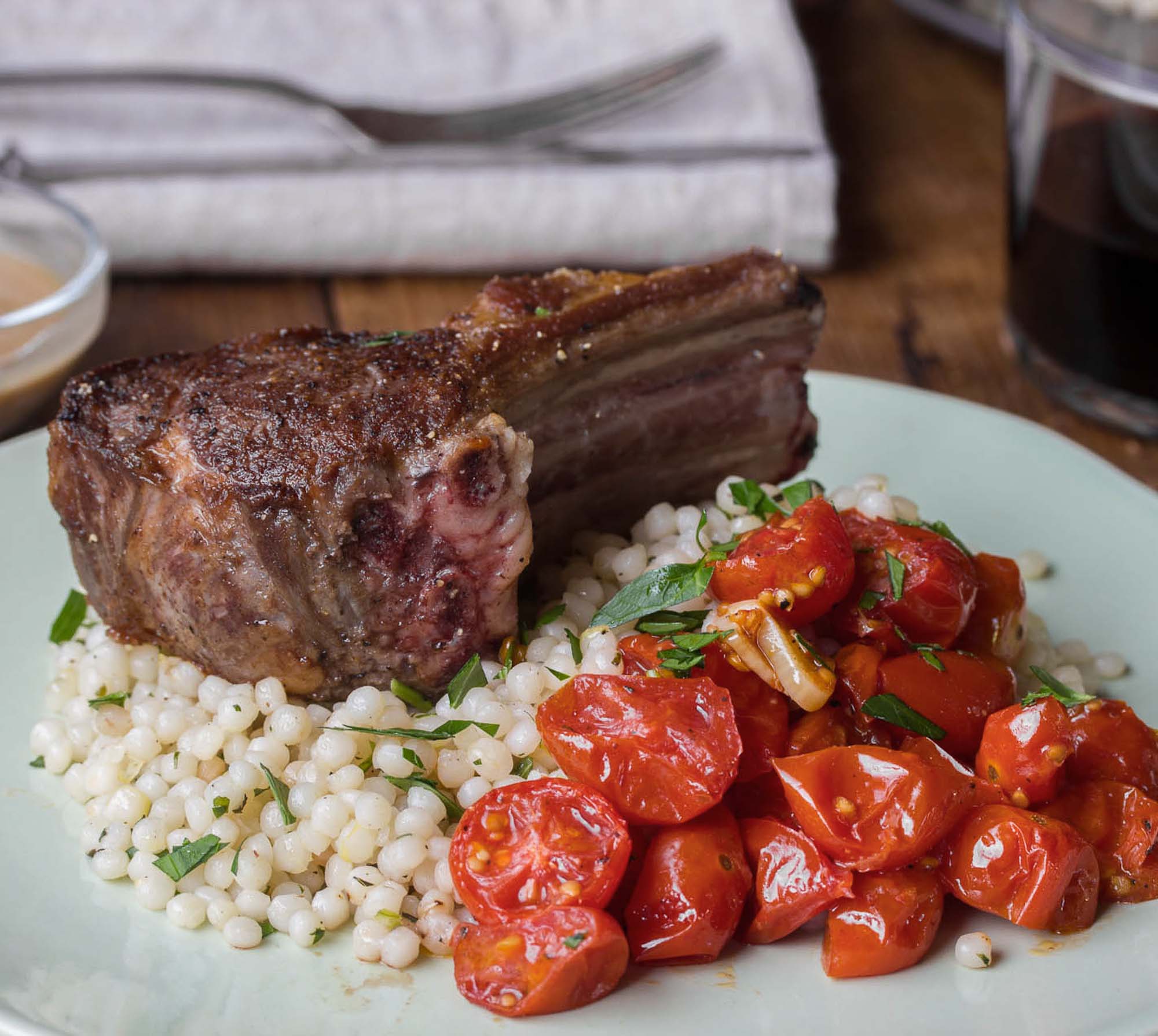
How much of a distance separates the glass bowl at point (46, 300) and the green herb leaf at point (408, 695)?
6.85ft

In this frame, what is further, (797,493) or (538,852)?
(797,493)

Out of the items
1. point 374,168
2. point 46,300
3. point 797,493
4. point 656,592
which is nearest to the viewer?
point 656,592

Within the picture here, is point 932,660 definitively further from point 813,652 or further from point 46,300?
point 46,300

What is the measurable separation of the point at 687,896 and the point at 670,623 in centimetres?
60

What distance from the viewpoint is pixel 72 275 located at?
5.04 metres

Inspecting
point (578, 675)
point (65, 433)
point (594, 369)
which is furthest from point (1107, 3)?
point (65, 433)

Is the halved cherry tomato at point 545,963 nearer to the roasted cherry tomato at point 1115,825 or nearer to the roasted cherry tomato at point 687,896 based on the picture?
the roasted cherry tomato at point 687,896

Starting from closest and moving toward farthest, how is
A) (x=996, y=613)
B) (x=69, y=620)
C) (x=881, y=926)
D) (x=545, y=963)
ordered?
(x=545, y=963)
(x=881, y=926)
(x=996, y=613)
(x=69, y=620)

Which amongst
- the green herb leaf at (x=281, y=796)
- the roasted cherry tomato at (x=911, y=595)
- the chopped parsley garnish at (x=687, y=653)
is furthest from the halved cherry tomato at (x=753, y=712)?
the green herb leaf at (x=281, y=796)

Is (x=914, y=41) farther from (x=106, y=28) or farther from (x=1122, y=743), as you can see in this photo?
(x=1122, y=743)

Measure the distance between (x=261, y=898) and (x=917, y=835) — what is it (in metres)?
1.16

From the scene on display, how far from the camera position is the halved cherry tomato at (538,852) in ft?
8.12


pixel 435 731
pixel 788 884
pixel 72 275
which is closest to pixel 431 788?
pixel 435 731

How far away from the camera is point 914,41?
24.8 ft
